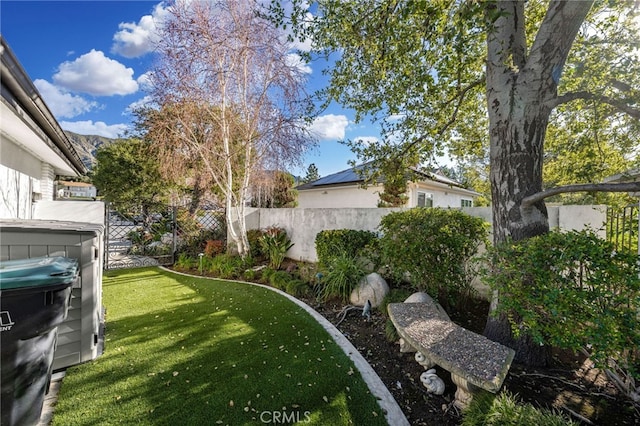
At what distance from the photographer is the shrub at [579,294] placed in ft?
7.25

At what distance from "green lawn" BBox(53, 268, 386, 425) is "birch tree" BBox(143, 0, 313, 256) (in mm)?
4579

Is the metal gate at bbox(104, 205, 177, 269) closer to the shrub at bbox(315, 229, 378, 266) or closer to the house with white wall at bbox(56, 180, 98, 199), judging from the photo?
the house with white wall at bbox(56, 180, 98, 199)

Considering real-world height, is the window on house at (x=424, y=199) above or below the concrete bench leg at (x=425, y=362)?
above

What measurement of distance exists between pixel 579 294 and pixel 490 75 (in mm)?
3133

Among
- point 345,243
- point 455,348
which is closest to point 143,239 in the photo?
point 345,243

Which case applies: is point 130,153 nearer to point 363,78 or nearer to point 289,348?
point 363,78

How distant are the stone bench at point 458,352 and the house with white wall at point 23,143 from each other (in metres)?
4.81

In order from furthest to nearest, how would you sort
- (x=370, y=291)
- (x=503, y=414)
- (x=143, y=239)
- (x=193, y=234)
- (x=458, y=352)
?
(x=143, y=239) < (x=193, y=234) < (x=370, y=291) < (x=458, y=352) < (x=503, y=414)

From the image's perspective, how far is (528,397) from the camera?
9.45 feet

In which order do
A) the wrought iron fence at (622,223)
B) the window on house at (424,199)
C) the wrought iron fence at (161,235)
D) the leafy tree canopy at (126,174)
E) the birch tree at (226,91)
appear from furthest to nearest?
the window on house at (424,199) < the leafy tree canopy at (126,174) < the wrought iron fence at (161,235) < the birch tree at (226,91) < the wrought iron fence at (622,223)

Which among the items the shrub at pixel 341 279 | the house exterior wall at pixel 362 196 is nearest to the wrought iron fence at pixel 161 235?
the shrub at pixel 341 279

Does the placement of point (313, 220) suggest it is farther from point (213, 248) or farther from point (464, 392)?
point (464, 392)

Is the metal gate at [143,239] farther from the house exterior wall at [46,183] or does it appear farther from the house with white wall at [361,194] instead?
the house with white wall at [361,194]

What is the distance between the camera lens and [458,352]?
2889mm
